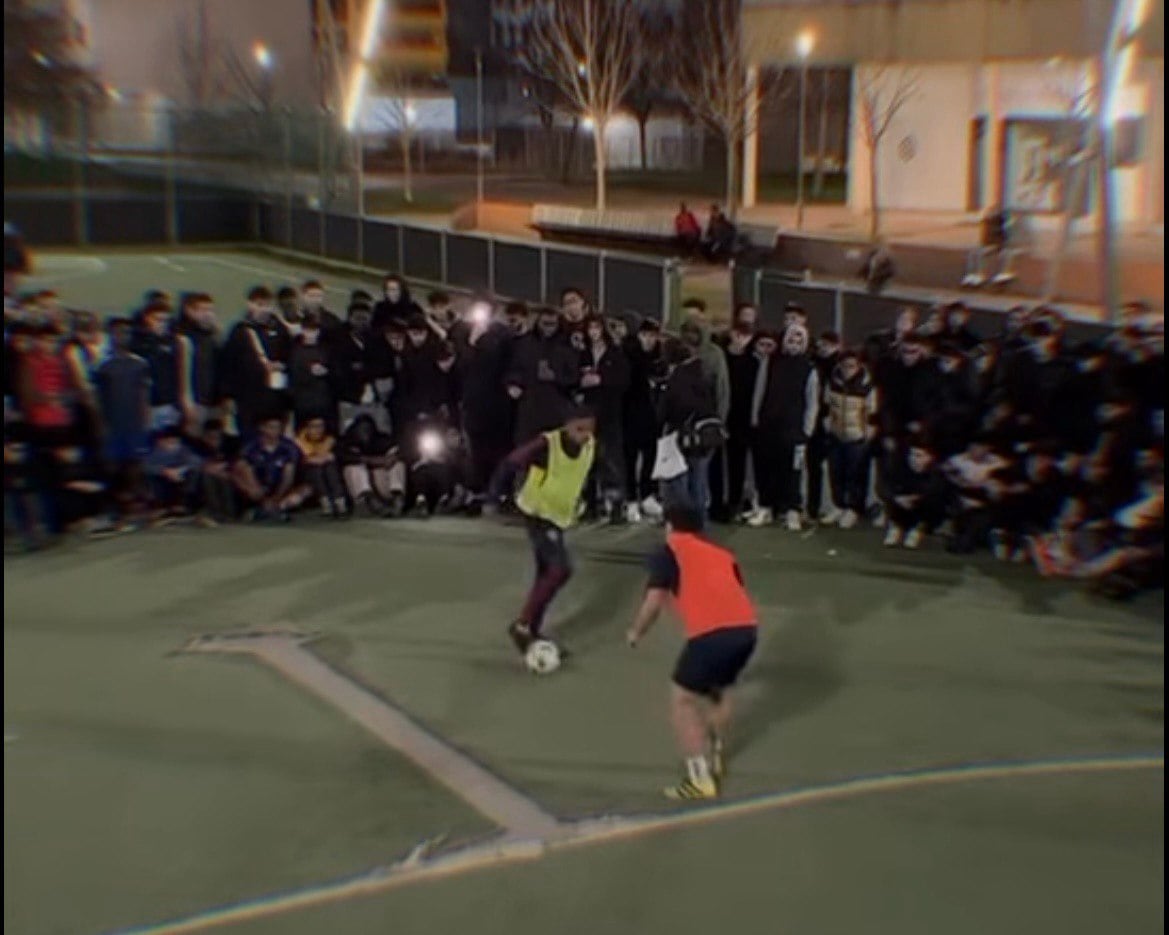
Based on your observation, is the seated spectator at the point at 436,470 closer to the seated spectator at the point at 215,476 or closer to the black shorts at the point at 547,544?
the seated spectator at the point at 215,476

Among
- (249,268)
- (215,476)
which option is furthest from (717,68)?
(215,476)

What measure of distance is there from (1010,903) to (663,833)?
1347 millimetres

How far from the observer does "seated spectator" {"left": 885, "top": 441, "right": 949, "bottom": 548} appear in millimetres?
10352

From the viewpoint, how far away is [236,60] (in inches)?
1254

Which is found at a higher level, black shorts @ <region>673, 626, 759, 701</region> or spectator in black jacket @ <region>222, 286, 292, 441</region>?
spectator in black jacket @ <region>222, 286, 292, 441</region>

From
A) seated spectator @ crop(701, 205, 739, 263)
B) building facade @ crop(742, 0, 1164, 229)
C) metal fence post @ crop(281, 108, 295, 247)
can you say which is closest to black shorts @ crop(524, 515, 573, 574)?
seated spectator @ crop(701, 205, 739, 263)

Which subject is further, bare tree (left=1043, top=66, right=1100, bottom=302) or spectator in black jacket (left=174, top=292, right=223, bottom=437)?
bare tree (left=1043, top=66, right=1100, bottom=302)

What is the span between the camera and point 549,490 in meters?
8.20

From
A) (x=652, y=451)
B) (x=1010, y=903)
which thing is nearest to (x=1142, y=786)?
(x=1010, y=903)

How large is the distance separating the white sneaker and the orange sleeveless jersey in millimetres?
4462

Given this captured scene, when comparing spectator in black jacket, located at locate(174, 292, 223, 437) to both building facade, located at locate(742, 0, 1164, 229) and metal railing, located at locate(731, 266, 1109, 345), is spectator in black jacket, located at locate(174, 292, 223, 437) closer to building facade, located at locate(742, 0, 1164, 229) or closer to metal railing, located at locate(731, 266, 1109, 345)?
metal railing, located at locate(731, 266, 1109, 345)

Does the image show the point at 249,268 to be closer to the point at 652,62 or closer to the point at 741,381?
the point at 652,62

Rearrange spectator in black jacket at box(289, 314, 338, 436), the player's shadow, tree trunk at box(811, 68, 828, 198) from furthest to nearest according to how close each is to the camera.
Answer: tree trunk at box(811, 68, 828, 198) → spectator in black jacket at box(289, 314, 338, 436) → the player's shadow

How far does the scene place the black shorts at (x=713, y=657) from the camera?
6.53 meters
